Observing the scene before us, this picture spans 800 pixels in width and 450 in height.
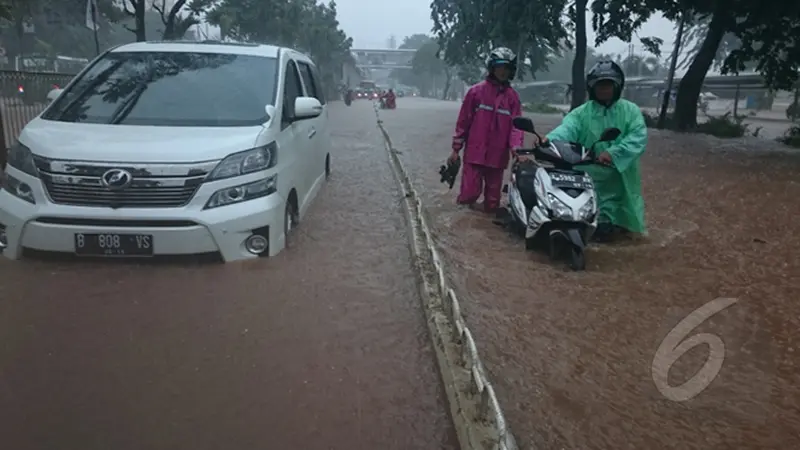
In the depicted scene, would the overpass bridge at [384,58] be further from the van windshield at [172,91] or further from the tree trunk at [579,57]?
the van windshield at [172,91]

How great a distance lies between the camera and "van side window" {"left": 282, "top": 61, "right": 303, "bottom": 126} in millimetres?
5969

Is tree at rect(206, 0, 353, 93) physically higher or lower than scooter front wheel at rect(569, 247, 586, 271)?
higher

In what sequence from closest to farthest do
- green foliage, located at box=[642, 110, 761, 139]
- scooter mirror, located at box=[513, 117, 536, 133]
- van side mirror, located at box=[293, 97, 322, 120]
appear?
1. scooter mirror, located at box=[513, 117, 536, 133]
2. van side mirror, located at box=[293, 97, 322, 120]
3. green foliage, located at box=[642, 110, 761, 139]

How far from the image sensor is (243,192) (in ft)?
16.3

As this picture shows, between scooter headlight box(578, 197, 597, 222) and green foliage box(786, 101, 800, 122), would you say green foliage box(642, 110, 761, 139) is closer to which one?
green foliage box(786, 101, 800, 122)


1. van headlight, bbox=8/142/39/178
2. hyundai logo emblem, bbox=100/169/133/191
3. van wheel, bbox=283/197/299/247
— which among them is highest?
van headlight, bbox=8/142/39/178

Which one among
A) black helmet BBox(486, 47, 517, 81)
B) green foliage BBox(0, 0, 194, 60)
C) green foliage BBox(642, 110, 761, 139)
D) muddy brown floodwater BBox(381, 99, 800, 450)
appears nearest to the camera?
muddy brown floodwater BBox(381, 99, 800, 450)

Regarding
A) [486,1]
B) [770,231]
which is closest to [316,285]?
[770,231]

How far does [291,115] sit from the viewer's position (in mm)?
6043

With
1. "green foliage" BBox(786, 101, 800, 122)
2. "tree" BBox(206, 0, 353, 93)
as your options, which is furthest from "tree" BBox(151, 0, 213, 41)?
"green foliage" BBox(786, 101, 800, 122)

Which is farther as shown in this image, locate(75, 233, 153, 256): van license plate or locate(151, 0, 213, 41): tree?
locate(151, 0, 213, 41): tree

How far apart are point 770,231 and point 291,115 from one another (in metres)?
4.91

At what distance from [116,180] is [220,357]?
5.20 feet

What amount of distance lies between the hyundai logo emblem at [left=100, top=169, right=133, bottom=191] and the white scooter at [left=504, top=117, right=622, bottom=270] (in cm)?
305
